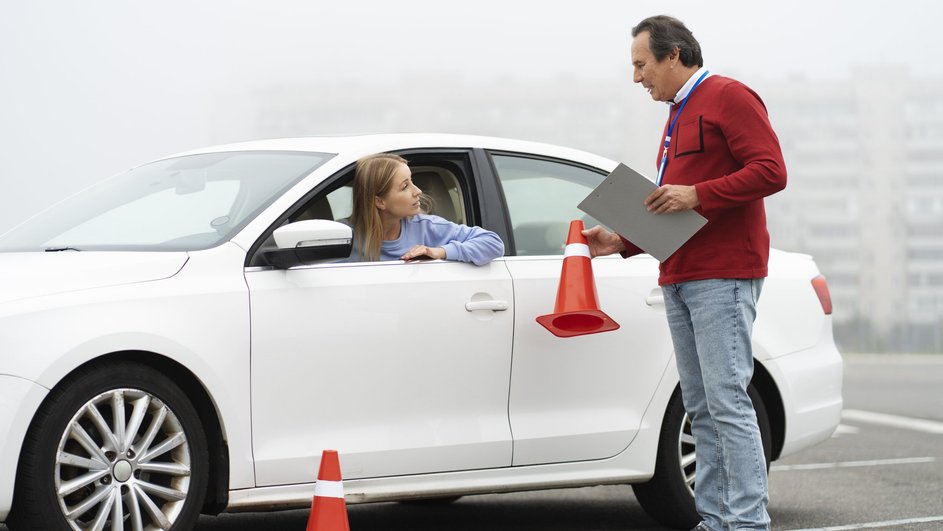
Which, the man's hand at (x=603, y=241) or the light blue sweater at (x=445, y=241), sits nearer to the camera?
the light blue sweater at (x=445, y=241)

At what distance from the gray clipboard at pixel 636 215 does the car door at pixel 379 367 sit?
2.02 ft

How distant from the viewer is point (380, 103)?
463ft

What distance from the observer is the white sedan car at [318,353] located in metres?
4.17

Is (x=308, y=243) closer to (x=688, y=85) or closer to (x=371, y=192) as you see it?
(x=371, y=192)

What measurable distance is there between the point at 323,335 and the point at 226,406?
0.42 meters

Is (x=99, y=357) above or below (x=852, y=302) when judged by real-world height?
above

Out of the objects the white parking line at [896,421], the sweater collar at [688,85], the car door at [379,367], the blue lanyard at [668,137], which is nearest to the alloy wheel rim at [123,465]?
the car door at [379,367]

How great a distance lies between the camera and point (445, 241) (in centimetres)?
527

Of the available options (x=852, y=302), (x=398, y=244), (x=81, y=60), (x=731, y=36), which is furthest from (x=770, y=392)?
(x=731, y=36)

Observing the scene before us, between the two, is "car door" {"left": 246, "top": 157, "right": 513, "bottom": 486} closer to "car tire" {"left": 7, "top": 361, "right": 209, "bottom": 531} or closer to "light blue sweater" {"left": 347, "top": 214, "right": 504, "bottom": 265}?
"light blue sweater" {"left": 347, "top": 214, "right": 504, "bottom": 265}

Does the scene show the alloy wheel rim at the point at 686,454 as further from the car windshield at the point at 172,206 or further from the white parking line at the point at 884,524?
the car windshield at the point at 172,206

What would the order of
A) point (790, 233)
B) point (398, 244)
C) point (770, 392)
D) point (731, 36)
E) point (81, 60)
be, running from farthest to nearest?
1. point (731, 36)
2. point (790, 233)
3. point (81, 60)
4. point (770, 392)
5. point (398, 244)

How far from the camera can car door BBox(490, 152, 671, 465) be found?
206 inches

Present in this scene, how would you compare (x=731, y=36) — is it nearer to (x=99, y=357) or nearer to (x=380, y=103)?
(x=380, y=103)
